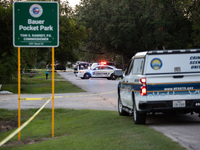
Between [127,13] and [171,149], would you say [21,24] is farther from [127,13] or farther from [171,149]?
[127,13]

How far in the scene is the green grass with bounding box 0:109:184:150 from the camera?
7.44 meters

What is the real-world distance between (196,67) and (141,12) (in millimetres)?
44037

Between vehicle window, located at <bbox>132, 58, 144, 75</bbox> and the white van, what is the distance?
0.04m

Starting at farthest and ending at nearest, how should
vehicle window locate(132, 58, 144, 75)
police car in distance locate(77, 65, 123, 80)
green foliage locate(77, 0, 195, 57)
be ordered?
green foliage locate(77, 0, 195, 57), police car in distance locate(77, 65, 123, 80), vehicle window locate(132, 58, 144, 75)

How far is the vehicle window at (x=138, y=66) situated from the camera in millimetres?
10402

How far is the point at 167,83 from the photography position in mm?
9883

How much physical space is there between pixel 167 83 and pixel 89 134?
2.41 metres

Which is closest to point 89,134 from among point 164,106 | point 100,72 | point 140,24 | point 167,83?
point 164,106

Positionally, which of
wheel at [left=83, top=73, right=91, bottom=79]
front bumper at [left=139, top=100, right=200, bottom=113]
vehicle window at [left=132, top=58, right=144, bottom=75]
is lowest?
wheel at [left=83, top=73, right=91, bottom=79]

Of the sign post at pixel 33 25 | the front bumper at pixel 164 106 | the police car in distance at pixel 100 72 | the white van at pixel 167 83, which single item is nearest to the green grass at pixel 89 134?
the front bumper at pixel 164 106

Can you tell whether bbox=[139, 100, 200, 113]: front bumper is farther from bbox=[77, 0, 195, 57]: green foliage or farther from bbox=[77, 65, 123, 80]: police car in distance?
bbox=[77, 0, 195, 57]: green foliage

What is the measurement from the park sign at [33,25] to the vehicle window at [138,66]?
2415 mm

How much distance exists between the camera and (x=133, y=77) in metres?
10.7

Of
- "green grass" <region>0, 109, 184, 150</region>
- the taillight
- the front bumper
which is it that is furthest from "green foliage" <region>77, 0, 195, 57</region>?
the taillight
